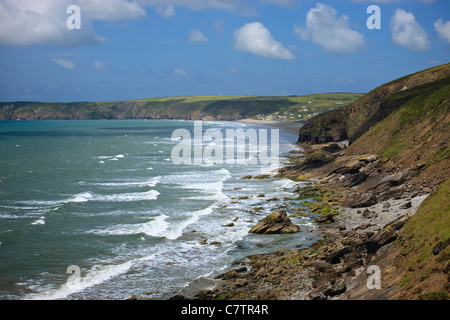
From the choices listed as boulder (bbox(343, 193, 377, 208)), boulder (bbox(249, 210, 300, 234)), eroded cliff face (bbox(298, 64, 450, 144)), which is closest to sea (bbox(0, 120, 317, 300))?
boulder (bbox(249, 210, 300, 234))

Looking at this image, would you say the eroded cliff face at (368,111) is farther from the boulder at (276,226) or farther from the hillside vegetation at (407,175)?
the boulder at (276,226)

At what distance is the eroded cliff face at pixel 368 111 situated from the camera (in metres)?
62.6

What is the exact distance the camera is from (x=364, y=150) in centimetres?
5159

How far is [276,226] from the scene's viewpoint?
2980cm

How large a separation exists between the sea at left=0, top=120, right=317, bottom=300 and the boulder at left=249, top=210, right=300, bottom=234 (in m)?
0.63

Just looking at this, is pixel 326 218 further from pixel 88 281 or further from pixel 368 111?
pixel 368 111

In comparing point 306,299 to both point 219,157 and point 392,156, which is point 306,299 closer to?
point 392,156

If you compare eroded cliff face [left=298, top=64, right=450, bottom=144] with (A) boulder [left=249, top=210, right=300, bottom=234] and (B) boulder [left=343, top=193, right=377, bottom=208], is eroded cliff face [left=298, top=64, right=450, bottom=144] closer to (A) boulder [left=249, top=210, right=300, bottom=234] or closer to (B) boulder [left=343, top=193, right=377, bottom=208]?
(B) boulder [left=343, top=193, right=377, bottom=208]

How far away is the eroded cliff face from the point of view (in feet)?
205

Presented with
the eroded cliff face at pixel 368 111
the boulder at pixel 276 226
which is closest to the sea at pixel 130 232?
the boulder at pixel 276 226

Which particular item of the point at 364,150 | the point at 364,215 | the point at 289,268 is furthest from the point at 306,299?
the point at 364,150

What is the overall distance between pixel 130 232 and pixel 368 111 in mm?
55468

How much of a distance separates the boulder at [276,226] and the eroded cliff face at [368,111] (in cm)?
3550

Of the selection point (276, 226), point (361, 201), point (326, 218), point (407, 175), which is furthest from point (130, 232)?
point (407, 175)
